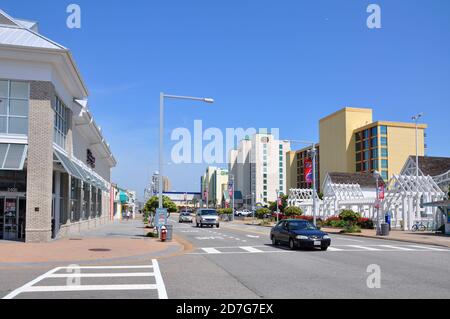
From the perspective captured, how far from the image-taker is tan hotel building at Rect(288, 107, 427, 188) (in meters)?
116

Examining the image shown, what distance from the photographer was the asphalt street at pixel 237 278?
32.3 feet

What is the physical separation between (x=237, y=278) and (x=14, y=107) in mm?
16007

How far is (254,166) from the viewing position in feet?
567

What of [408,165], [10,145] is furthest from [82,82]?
[408,165]

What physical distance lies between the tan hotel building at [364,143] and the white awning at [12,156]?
103970 mm

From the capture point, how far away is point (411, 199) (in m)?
41.8

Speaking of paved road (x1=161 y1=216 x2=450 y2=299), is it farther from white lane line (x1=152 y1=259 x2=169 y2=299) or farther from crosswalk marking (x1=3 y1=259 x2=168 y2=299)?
crosswalk marking (x1=3 y1=259 x2=168 y2=299)

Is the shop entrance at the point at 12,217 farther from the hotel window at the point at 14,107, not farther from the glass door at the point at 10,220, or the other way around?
the hotel window at the point at 14,107

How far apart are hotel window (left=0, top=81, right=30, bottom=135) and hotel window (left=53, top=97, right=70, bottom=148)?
162cm

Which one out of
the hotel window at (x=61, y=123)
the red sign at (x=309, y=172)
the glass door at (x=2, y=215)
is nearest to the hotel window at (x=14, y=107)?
the hotel window at (x=61, y=123)

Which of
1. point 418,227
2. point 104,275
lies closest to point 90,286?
point 104,275

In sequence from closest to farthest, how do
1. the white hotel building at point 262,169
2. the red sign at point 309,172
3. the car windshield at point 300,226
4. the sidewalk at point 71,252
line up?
the sidewalk at point 71,252
the car windshield at point 300,226
the red sign at point 309,172
the white hotel building at point 262,169

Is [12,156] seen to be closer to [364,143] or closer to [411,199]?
[411,199]
